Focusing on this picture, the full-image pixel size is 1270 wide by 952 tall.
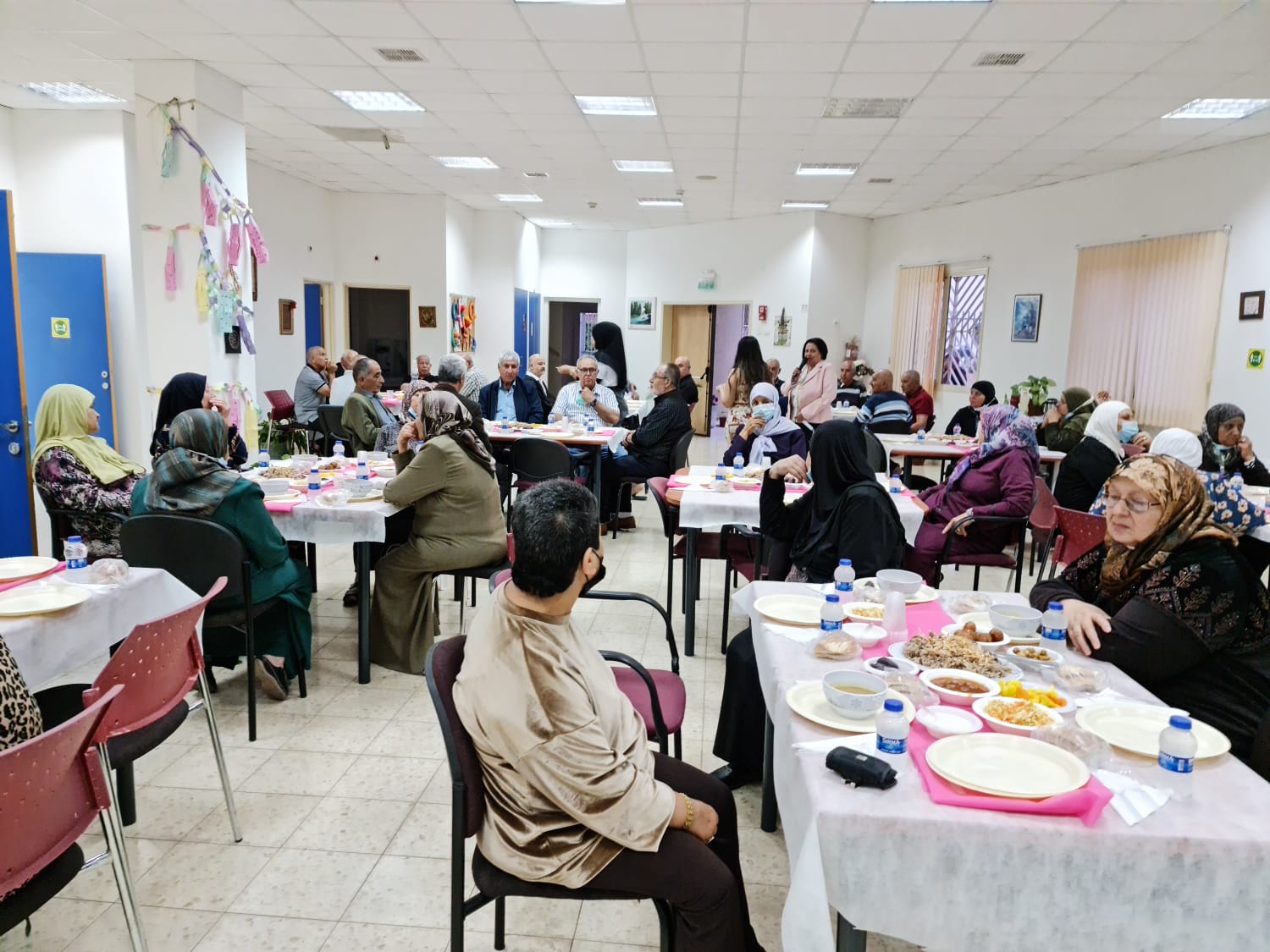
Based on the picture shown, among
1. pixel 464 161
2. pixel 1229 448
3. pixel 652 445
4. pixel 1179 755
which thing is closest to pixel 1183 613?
pixel 1179 755

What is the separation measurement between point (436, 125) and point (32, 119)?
11.5ft

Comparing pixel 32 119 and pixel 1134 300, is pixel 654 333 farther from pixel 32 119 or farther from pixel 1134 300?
pixel 32 119

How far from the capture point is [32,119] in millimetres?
7293

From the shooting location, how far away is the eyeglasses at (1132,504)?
7.10 feet

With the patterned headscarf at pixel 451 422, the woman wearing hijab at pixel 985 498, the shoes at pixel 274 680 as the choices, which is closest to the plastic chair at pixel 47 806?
the shoes at pixel 274 680

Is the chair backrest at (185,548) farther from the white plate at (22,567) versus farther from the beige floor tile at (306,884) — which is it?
the beige floor tile at (306,884)

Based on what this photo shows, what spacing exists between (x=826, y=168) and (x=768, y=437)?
15.5ft

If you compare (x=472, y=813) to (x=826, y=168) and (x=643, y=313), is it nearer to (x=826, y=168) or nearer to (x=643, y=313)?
(x=826, y=168)

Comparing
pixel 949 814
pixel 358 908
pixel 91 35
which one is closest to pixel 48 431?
pixel 358 908

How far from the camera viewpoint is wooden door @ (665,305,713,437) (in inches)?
546

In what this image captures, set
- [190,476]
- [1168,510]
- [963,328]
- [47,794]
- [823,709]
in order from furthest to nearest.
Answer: [963,328] < [190,476] < [1168,510] < [823,709] < [47,794]

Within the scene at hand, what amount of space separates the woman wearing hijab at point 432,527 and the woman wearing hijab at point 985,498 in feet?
7.37

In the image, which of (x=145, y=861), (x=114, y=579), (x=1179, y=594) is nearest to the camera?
Result: (x=1179, y=594)

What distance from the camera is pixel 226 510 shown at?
3.18m
